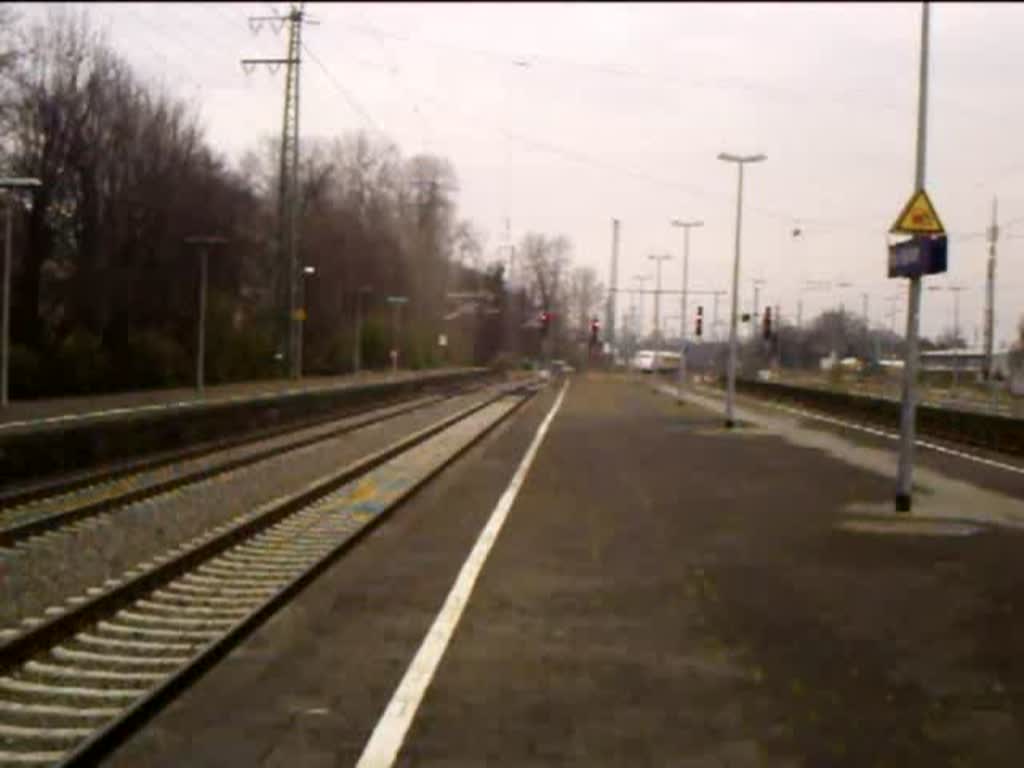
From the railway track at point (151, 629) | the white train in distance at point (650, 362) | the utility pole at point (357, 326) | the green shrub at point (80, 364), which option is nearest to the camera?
the railway track at point (151, 629)

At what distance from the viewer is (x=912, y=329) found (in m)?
16.9

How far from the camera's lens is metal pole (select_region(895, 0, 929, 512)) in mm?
16531

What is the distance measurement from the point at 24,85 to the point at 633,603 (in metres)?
33.1

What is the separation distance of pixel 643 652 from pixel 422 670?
1.58 meters

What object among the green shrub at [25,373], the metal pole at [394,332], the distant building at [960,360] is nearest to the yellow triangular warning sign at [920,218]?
the green shrub at [25,373]

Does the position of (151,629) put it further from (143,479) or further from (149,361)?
(149,361)

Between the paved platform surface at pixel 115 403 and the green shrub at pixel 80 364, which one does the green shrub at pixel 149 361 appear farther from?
the green shrub at pixel 80 364

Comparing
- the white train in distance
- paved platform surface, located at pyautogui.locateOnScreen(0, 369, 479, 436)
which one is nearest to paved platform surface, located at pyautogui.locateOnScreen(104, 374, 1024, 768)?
paved platform surface, located at pyautogui.locateOnScreen(0, 369, 479, 436)

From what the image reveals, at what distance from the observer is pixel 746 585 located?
37.5ft

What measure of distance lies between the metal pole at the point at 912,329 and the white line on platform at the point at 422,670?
5.74m

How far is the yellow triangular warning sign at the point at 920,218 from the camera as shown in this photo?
16.2 metres

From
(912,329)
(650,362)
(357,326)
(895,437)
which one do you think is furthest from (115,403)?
(650,362)

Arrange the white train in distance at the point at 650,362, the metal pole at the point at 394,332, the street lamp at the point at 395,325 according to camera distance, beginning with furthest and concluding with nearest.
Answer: the white train in distance at the point at 650,362
the metal pole at the point at 394,332
the street lamp at the point at 395,325

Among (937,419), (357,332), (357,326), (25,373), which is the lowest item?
(937,419)
